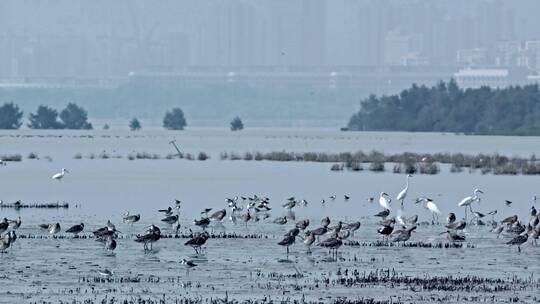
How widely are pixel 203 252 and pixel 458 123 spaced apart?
3537 inches

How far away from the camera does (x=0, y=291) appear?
65.3 ft

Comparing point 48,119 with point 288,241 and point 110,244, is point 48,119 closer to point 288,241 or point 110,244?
point 288,241

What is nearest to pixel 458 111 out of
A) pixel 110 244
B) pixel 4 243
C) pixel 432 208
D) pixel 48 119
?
pixel 48 119

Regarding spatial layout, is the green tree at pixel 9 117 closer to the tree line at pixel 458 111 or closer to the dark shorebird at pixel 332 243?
the tree line at pixel 458 111

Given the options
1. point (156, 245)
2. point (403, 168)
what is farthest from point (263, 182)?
point (156, 245)

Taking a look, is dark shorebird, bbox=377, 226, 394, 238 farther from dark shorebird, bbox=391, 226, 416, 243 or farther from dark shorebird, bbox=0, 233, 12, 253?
dark shorebird, bbox=0, 233, 12, 253

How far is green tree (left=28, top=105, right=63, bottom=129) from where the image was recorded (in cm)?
11256

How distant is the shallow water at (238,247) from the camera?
66.7 ft

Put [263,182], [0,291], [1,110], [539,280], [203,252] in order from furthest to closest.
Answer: [1,110] < [263,182] < [203,252] < [539,280] < [0,291]

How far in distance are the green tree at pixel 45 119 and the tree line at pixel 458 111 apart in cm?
2177

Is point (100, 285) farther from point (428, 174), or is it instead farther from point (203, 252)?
point (428, 174)

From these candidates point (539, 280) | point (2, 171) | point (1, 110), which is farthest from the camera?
point (1, 110)

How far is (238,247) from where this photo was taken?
24.8m

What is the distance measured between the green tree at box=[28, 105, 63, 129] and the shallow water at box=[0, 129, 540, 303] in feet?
212
